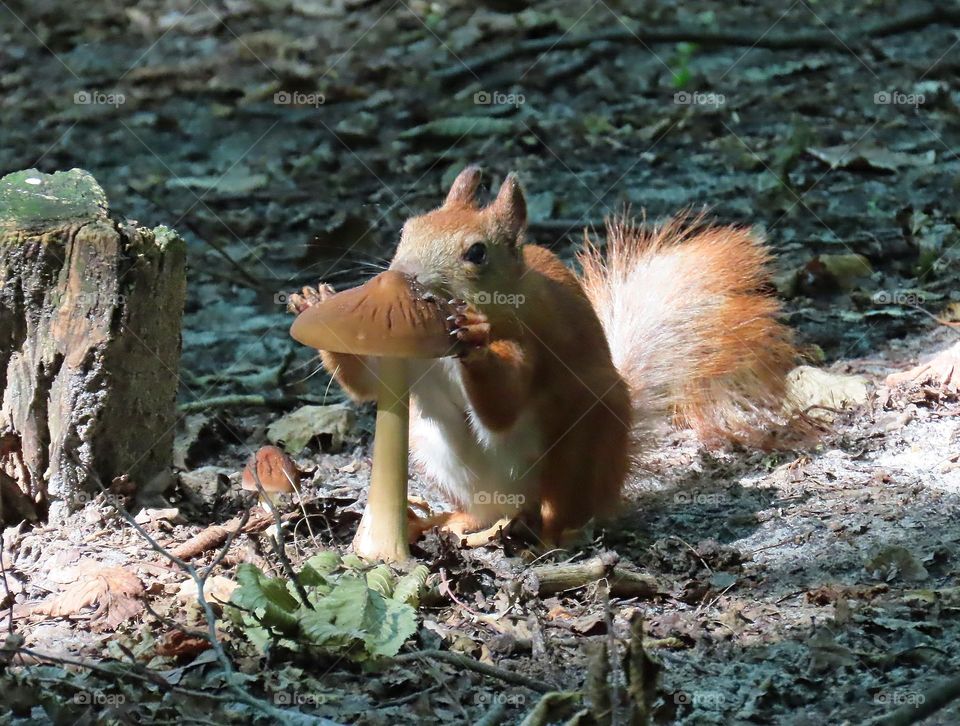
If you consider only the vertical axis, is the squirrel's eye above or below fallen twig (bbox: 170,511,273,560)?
above

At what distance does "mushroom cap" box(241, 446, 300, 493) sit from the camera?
373cm

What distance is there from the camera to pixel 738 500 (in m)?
3.97

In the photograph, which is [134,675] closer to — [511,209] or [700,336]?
[511,209]

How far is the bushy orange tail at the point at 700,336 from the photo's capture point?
4461mm

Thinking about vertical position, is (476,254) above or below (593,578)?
above

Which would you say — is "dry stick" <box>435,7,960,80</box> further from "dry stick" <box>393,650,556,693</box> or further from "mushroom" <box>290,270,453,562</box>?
"dry stick" <box>393,650,556,693</box>

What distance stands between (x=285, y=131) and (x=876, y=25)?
397 centimetres

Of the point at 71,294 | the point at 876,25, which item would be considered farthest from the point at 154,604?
the point at 876,25

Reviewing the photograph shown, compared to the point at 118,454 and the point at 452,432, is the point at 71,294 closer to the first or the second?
the point at 118,454

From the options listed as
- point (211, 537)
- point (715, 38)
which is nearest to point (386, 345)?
point (211, 537)

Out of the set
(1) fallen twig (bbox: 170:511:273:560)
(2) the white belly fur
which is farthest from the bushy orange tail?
(1) fallen twig (bbox: 170:511:273:560)

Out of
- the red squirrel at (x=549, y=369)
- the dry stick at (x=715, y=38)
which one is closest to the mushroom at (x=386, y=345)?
the red squirrel at (x=549, y=369)

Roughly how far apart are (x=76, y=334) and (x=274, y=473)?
77cm

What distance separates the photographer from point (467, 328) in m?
3.10
